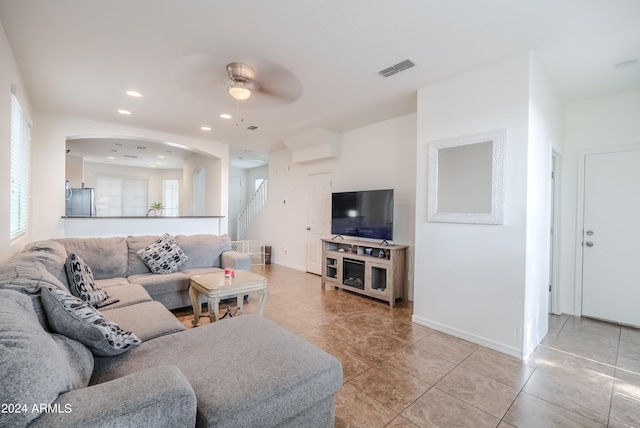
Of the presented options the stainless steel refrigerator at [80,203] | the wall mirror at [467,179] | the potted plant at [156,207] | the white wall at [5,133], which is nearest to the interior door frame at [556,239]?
the wall mirror at [467,179]

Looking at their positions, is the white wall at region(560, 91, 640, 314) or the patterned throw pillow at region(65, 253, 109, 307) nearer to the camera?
the patterned throw pillow at region(65, 253, 109, 307)

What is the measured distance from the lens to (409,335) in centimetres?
294

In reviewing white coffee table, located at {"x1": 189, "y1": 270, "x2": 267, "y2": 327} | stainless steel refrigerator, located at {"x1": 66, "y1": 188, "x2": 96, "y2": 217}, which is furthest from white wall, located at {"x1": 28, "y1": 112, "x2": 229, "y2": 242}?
white coffee table, located at {"x1": 189, "y1": 270, "x2": 267, "y2": 327}

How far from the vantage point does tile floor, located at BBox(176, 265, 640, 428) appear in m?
1.80

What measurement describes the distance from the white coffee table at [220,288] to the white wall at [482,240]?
1779mm

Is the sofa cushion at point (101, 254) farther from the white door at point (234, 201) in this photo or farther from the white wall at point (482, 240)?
the white door at point (234, 201)

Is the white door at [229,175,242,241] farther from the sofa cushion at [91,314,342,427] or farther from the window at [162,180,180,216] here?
the sofa cushion at [91,314,342,427]

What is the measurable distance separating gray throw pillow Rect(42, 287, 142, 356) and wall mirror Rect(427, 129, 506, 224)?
2875mm

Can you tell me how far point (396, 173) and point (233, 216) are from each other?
260 inches

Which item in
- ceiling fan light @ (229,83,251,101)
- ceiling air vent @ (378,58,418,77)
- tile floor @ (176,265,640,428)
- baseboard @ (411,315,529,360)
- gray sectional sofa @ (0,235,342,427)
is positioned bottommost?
tile floor @ (176,265,640,428)

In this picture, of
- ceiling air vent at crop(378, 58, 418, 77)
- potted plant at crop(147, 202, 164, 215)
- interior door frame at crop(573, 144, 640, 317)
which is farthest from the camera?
potted plant at crop(147, 202, 164, 215)

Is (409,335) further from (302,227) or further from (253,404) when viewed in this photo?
(302,227)

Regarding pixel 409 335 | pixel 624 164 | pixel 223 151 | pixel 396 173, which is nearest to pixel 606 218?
pixel 624 164

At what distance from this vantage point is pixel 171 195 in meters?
10.5
